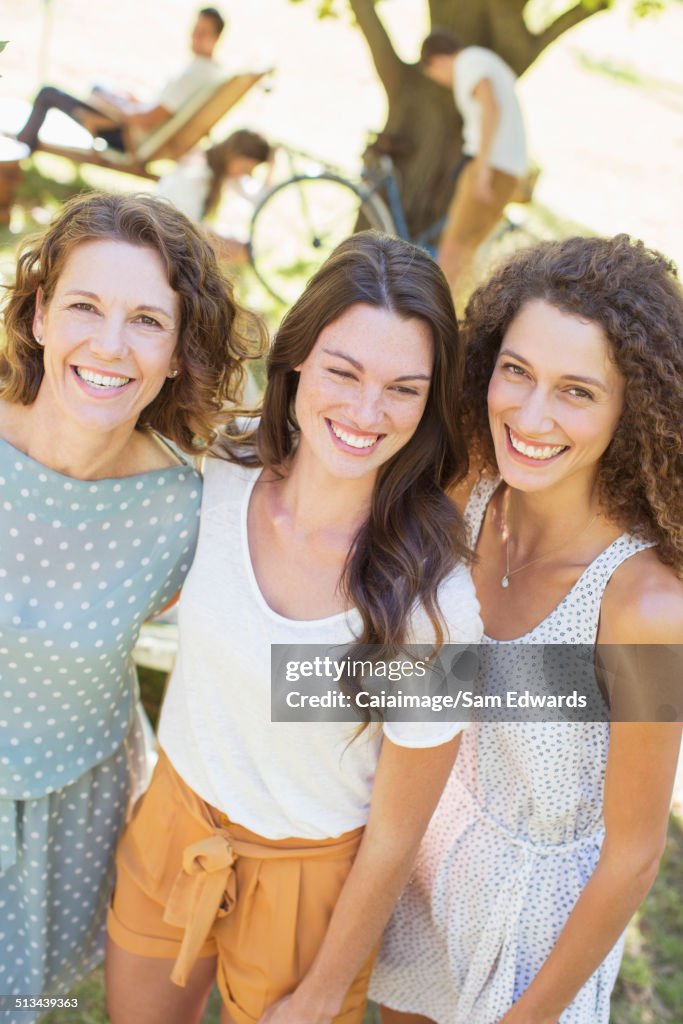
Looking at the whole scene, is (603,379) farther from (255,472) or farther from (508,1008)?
(508,1008)

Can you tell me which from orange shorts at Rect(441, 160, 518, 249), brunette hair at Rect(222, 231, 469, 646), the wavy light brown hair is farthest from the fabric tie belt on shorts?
orange shorts at Rect(441, 160, 518, 249)

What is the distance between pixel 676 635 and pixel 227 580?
91 centimetres

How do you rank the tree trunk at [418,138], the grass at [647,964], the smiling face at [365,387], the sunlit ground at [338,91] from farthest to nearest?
1. the sunlit ground at [338,91]
2. the tree trunk at [418,138]
3. the grass at [647,964]
4. the smiling face at [365,387]

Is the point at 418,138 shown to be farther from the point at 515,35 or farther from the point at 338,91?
the point at 338,91

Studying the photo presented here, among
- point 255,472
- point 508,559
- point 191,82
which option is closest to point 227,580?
point 255,472

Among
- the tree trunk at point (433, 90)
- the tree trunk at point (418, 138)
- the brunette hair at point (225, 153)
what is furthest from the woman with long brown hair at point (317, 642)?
the tree trunk at point (418, 138)

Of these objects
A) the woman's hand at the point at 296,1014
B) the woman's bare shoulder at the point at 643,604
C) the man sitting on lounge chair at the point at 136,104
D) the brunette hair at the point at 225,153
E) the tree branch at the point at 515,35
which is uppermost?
the tree branch at the point at 515,35

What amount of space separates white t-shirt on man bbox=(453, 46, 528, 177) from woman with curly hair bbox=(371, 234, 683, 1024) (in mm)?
4988

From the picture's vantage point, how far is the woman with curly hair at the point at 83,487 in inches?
85.7

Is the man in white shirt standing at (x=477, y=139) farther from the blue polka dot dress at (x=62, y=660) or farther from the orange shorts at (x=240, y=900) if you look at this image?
the orange shorts at (x=240, y=900)

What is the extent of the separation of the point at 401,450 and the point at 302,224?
705cm

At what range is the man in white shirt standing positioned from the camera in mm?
6793

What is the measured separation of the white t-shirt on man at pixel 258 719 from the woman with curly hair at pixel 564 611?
25cm

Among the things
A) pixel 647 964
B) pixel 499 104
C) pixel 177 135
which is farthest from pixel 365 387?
pixel 177 135
